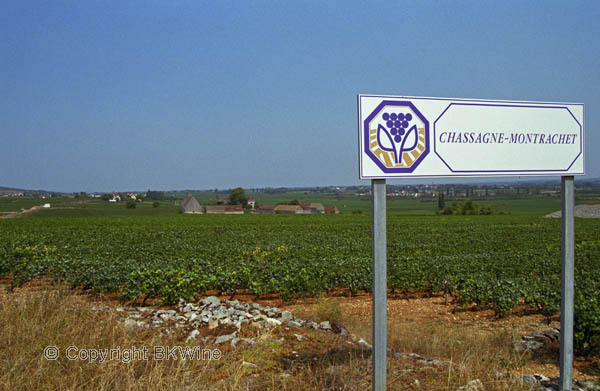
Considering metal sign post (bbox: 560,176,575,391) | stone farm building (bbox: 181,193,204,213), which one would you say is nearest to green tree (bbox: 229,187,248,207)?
stone farm building (bbox: 181,193,204,213)

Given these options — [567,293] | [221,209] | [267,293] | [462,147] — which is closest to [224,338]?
[462,147]

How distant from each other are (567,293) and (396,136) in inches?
104

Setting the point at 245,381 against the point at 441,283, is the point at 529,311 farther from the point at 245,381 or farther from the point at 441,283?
the point at 245,381

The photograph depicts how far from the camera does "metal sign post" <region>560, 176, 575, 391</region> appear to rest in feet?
14.2

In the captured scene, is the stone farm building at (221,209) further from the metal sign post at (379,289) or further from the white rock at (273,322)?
the metal sign post at (379,289)

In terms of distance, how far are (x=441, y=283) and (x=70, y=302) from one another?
10008 millimetres

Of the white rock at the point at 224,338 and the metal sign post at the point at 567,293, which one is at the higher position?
the metal sign post at the point at 567,293

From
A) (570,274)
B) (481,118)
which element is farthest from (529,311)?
(481,118)

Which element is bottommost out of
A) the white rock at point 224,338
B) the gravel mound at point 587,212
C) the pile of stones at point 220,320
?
the gravel mound at point 587,212

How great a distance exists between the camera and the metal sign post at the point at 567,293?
170 inches

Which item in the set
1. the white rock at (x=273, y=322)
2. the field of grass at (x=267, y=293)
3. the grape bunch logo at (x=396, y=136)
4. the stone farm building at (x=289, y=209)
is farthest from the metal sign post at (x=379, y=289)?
the stone farm building at (x=289, y=209)

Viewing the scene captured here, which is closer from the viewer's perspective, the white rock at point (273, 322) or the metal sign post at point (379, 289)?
the metal sign post at point (379, 289)

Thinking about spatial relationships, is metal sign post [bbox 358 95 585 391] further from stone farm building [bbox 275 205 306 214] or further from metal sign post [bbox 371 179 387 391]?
stone farm building [bbox 275 205 306 214]

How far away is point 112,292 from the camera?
458 inches
